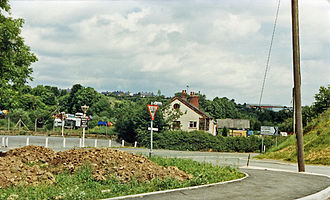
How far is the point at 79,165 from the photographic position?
39.8 ft

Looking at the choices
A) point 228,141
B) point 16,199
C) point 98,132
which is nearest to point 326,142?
point 228,141

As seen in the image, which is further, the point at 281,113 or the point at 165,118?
the point at 281,113

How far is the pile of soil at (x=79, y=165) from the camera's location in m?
9.96

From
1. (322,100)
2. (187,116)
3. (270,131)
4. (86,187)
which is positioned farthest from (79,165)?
(322,100)

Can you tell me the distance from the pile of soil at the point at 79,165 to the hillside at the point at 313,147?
1896 centimetres

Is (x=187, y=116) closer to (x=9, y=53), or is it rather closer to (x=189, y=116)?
(x=189, y=116)

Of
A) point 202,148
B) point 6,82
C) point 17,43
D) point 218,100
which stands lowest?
point 202,148

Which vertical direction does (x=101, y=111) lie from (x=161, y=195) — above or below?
above

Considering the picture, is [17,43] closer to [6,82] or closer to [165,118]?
[6,82]

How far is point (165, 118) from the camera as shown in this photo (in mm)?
58656

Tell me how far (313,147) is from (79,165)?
22.9 meters

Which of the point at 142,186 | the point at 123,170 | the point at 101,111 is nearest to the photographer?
the point at 142,186

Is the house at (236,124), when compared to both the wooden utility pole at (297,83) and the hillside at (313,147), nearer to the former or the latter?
the hillside at (313,147)

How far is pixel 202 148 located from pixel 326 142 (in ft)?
75.8
